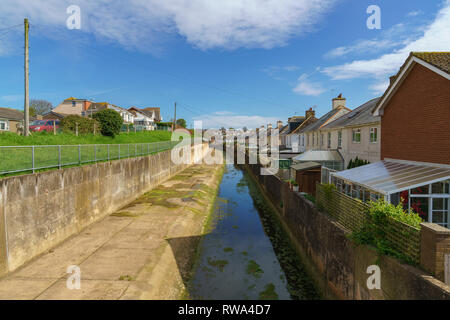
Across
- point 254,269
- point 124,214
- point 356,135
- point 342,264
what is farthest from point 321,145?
point 342,264

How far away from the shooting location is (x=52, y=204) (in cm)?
1098

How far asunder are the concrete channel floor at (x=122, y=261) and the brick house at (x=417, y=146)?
869cm

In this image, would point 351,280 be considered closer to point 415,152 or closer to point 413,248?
point 413,248

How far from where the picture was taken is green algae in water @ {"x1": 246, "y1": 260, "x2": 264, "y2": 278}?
11517 millimetres

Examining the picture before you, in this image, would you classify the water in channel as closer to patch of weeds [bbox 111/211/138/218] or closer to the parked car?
patch of weeds [bbox 111/211/138/218]

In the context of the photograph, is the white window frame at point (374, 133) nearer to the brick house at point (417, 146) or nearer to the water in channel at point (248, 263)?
the brick house at point (417, 146)

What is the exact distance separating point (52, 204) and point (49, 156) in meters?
2.52

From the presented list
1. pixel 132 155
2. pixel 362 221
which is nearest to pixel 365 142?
pixel 362 221

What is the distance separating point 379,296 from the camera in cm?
632

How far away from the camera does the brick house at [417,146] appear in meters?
9.16
